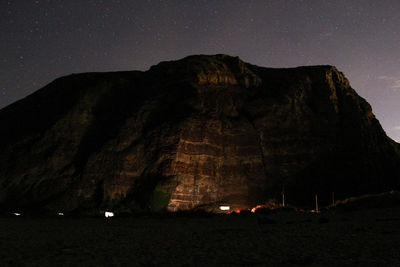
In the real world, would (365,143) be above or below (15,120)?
below

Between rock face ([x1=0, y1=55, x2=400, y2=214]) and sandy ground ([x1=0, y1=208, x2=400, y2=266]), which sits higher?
rock face ([x1=0, y1=55, x2=400, y2=214])

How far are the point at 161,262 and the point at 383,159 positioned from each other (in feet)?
145

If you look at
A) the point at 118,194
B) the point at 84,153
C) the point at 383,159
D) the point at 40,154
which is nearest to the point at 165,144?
the point at 118,194

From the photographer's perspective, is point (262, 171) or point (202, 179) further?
point (262, 171)

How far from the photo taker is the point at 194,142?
41000 mm

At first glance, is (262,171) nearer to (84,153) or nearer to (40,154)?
(84,153)

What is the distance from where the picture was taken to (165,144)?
1597 inches

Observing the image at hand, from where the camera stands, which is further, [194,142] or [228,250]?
[194,142]

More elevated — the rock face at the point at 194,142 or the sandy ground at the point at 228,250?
the rock face at the point at 194,142

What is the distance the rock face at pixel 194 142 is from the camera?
38.6m

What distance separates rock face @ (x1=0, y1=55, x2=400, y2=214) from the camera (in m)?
38.6

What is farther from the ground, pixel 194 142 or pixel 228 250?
pixel 194 142

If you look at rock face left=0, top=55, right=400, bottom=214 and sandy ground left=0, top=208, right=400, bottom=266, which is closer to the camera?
sandy ground left=0, top=208, right=400, bottom=266

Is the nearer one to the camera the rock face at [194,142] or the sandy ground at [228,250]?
the sandy ground at [228,250]
